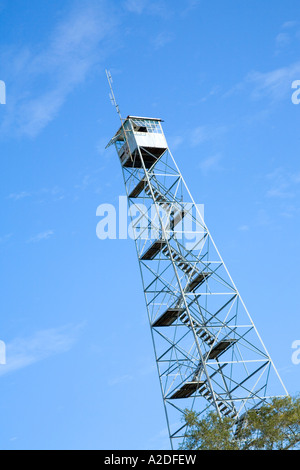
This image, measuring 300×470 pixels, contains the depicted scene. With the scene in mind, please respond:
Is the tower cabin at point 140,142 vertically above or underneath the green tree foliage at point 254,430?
above

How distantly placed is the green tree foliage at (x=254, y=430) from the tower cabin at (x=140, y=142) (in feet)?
64.0

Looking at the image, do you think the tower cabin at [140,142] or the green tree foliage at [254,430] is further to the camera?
the tower cabin at [140,142]

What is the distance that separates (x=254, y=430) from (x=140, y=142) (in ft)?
70.5

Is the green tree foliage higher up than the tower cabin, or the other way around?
the tower cabin

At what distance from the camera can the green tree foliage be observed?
33.8m

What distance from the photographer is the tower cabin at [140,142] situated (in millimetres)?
48719

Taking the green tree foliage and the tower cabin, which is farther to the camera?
the tower cabin

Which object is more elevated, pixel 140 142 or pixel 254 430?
pixel 140 142

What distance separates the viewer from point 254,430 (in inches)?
1387

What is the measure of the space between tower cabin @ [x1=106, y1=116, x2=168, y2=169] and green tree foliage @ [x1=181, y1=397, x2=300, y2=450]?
1950cm

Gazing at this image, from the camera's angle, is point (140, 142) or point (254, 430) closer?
point (254, 430)

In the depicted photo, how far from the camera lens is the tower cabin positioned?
48.7 metres
